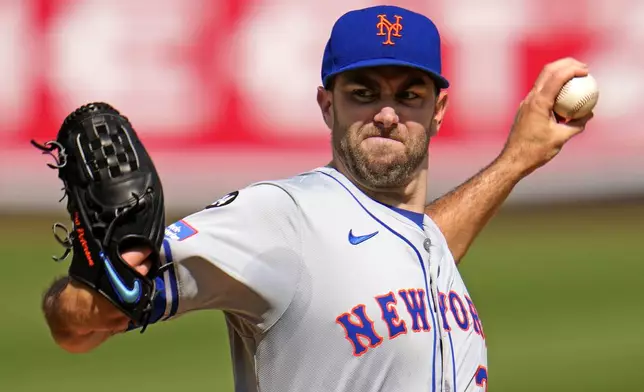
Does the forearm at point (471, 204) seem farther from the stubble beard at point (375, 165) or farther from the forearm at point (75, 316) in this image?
the forearm at point (75, 316)

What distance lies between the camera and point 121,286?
8.11 feet

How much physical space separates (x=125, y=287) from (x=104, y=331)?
0.68ft

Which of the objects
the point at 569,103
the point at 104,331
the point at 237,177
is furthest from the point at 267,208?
the point at 237,177

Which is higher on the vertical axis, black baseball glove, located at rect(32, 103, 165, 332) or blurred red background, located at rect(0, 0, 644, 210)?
black baseball glove, located at rect(32, 103, 165, 332)

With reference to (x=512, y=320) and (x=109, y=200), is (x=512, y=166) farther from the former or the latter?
(x=512, y=320)

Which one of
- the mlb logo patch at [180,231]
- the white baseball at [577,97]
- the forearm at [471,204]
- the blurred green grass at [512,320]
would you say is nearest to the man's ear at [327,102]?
the forearm at [471,204]

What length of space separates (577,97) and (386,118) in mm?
1014

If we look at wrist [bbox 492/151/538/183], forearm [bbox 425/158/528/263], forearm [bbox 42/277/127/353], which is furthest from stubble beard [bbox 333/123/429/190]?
forearm [bbox 42/277/127/353]

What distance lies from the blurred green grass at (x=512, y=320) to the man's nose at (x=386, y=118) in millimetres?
4009

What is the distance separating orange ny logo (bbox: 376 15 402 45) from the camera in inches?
131

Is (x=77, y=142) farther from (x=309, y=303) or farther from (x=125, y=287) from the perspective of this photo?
(x=309, y=303)

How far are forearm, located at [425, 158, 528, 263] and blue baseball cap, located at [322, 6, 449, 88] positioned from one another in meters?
0.67

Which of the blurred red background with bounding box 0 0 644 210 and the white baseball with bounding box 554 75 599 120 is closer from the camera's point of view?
the white baseball with bounding box 554 75 599 120

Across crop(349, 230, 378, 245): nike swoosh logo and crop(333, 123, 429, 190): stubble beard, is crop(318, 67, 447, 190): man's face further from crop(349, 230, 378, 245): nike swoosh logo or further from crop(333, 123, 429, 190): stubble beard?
crop(349, 230, 378, 245): nike swoosh logo
